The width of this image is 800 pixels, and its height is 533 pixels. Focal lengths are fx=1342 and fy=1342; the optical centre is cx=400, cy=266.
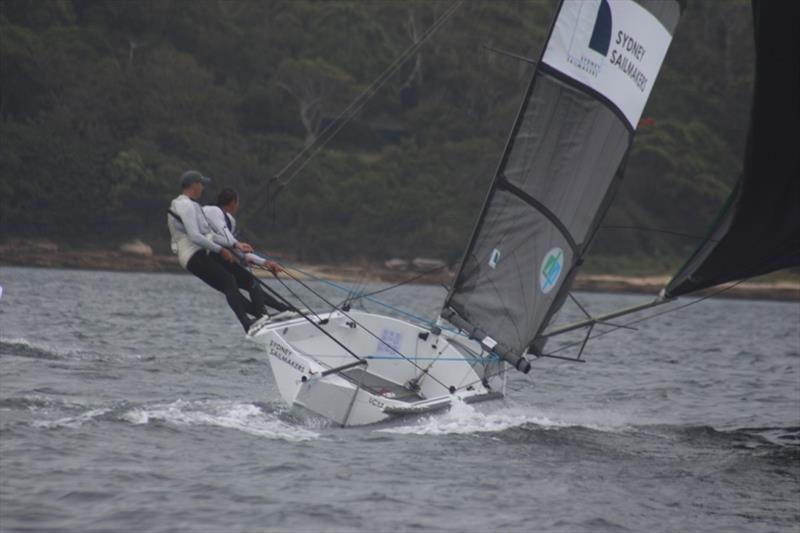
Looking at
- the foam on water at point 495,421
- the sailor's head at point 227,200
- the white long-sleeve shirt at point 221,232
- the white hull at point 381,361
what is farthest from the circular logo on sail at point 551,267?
the sailor's head at point 227,200

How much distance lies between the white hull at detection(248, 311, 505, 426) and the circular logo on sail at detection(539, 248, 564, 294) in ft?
4.29

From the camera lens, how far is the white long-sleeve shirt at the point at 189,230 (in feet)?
42.6

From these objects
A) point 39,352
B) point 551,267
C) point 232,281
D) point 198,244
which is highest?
point 551,267

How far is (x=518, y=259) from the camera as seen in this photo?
13586mm

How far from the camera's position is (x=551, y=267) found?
1349 cm

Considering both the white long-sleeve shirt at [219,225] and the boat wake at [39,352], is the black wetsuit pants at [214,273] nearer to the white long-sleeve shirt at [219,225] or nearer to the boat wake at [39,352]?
the white long-sleeve shirt at [219,225]

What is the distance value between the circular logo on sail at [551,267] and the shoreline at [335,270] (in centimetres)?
3826

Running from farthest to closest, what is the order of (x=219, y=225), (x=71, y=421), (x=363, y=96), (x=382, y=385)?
1. (x=363, y=96)
2. (x=382, y=385)
3. (x=219, y=225)
4. (x=71, y=421)

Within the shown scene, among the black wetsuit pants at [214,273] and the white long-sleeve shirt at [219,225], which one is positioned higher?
the white long-sleeve shirt at [219,225]

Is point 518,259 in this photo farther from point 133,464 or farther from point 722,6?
point 722,6

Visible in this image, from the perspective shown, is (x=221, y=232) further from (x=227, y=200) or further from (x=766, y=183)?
(x=766, y=183)

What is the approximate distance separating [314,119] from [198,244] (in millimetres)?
54400

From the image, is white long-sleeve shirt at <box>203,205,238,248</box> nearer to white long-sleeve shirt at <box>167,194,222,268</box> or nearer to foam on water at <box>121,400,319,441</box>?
white long-sleeve shirt at <box>167,194,222,268</box>

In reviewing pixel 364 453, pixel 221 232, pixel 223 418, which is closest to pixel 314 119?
pixel 221 232
